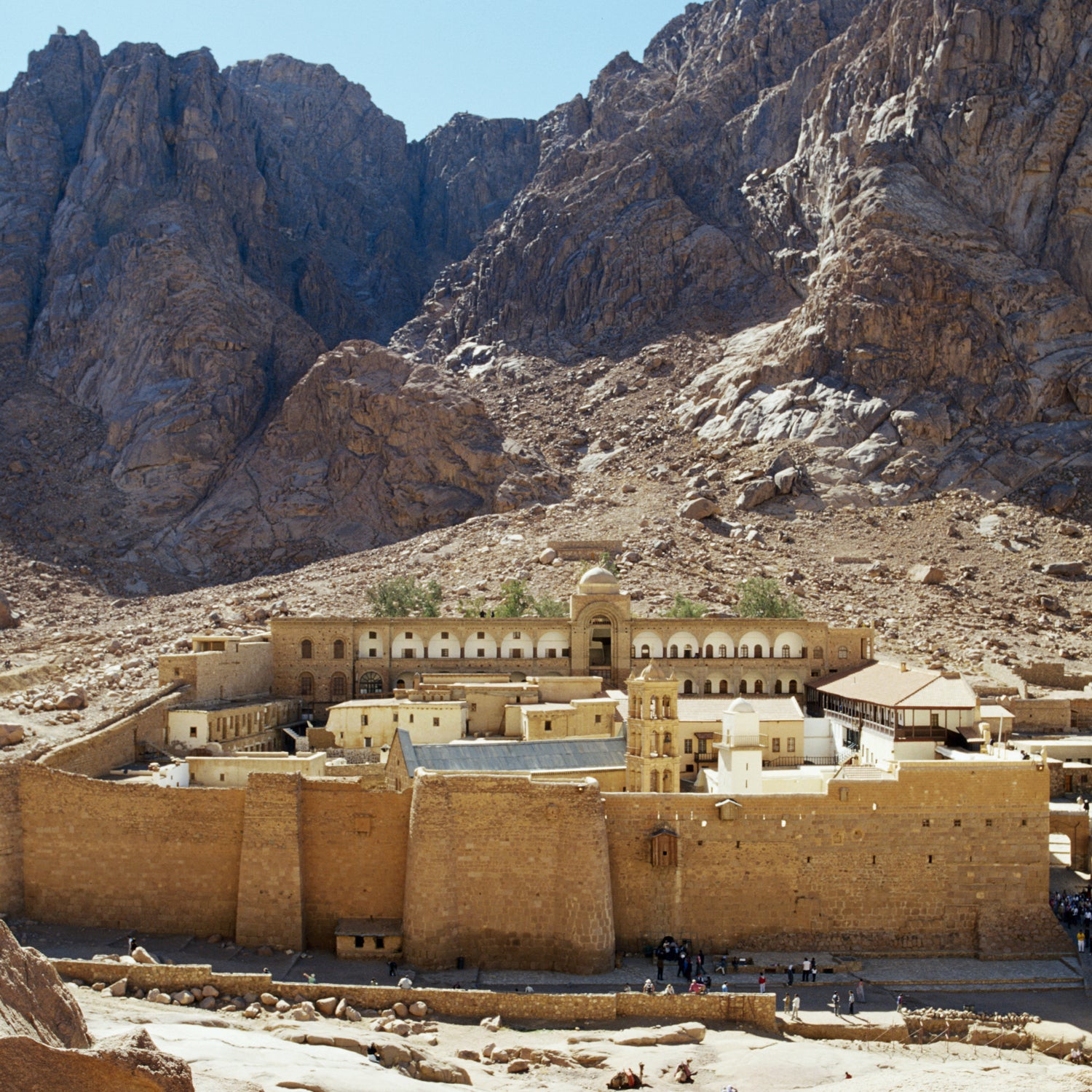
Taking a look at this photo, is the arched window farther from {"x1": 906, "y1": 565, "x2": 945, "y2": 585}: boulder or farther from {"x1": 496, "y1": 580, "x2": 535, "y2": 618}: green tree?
{"x1": 906, "y1": 565, "x2": 945, "y2": 585}: boulder

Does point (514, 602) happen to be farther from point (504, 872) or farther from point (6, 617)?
point (6, 617)

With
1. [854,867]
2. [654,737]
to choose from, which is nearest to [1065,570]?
[654,737]

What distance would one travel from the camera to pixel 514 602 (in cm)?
5975

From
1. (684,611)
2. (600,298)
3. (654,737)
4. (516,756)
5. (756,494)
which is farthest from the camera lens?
(600,298)

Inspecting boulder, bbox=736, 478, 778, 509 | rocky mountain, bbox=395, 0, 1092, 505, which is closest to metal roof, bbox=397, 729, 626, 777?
boulder, bbox=736, 478, 778, 509

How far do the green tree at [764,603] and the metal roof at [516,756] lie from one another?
67.1 feet

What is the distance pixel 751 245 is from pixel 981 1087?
98.6m

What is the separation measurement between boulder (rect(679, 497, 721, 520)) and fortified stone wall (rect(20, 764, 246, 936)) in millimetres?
53720

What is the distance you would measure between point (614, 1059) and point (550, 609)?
109ft

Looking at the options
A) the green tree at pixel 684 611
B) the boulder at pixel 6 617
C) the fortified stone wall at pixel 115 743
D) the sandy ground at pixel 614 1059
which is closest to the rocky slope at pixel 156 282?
the boulder at pixel 6 617

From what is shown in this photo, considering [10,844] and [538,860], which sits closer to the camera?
[538,860]

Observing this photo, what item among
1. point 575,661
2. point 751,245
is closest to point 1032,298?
point 751,245

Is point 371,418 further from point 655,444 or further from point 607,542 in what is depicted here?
point 607,542

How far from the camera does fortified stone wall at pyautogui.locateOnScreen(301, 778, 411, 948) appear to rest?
31.4 metres
